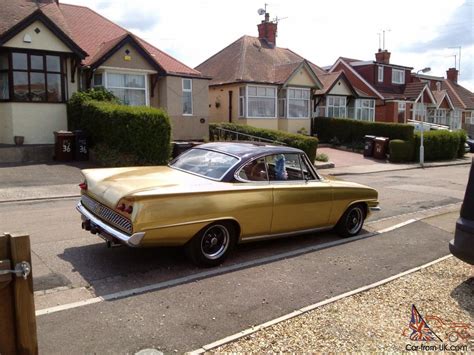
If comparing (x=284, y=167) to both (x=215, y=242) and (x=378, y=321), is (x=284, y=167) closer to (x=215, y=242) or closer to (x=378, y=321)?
(x=215, y=242)

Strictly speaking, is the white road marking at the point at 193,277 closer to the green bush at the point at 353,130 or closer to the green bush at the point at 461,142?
the green bush at the point at 353,130

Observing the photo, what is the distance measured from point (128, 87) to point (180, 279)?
17.0 metres

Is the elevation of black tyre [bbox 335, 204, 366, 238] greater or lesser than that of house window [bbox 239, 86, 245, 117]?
lesser

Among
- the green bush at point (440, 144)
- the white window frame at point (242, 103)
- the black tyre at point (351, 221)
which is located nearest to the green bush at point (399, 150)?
the green bush at point (440, 144)

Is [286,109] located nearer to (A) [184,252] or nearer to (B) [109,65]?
(B) [109,65]

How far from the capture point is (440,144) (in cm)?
2820

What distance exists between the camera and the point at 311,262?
6.18m

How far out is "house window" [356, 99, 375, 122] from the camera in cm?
3656

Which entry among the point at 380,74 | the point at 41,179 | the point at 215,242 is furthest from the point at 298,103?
the point at 215,242

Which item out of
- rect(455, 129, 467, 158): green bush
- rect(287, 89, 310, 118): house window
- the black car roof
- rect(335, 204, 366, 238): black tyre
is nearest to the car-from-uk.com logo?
the black car roof

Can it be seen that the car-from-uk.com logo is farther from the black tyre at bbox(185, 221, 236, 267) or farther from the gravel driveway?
the black tyre at bbox(185, 221, 236, 267)

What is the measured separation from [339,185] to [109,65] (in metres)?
15.2

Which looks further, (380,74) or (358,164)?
(380,74)

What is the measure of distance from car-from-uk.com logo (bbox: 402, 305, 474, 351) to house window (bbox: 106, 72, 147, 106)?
18212 millimetres
